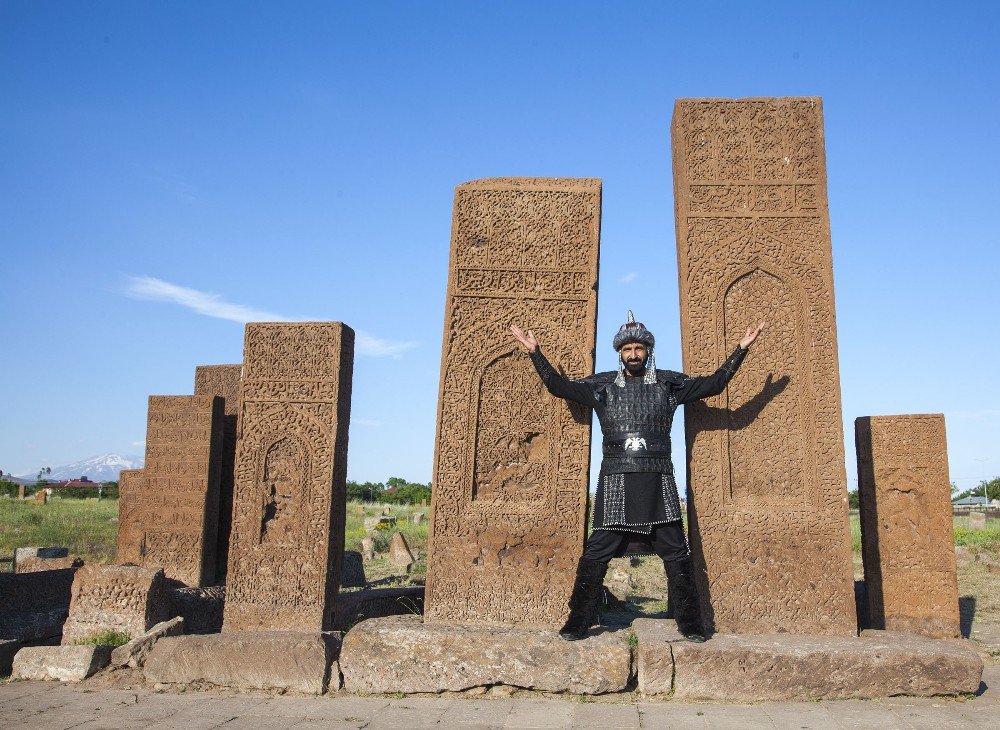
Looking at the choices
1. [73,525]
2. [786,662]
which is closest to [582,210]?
[786,662]

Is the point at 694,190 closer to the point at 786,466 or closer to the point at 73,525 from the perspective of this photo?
the point at 786,466

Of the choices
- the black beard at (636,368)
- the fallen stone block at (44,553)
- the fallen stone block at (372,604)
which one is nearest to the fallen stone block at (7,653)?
the fallen stone block at (372,604)

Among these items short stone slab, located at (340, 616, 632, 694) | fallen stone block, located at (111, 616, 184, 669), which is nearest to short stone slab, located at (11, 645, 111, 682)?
fallen stone block, located at (111, 616, 184, 669)

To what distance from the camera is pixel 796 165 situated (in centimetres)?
532

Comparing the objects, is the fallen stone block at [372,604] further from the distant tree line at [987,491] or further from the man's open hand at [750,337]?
the distant tree line at [987,491]

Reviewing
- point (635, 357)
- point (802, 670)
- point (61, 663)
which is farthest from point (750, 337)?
point (61, 663)

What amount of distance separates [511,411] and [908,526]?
2.74m

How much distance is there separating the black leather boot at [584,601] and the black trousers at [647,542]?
0.23 ft

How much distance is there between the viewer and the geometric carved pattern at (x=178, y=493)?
849cm

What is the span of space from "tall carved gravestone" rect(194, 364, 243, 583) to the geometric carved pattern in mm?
162

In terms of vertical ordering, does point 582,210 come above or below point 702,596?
above

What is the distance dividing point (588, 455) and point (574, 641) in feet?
3.73

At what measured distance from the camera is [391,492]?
147ft

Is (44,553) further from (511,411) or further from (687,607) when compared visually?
(687,607)
